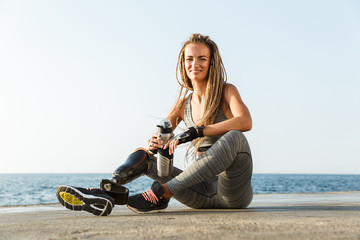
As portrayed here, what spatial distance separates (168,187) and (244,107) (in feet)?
2.77

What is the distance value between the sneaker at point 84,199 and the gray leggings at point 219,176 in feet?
1.47

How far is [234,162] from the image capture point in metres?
2.76

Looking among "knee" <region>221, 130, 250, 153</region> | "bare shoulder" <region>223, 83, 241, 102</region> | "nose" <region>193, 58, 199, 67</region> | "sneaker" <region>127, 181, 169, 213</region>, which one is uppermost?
"nose" <region>193, 58, 199, 67</region>

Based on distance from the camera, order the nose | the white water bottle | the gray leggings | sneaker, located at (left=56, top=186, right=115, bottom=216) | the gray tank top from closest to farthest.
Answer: sneaker, located at (left=56, top=186, right=115, bottom=216)
the gray leggings
the white water bottle
the gray tank top
the nose

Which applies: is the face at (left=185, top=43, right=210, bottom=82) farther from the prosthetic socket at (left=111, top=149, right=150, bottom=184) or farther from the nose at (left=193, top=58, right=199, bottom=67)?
the prosthetic socket at (left=111, top=149, right=150, bottom=184)

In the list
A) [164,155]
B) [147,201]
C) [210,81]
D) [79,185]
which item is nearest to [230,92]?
[210,81]

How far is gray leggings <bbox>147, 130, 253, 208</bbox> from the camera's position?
2.62 meters

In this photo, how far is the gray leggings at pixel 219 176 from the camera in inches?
103

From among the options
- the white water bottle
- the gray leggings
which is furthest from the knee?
the white water bottle

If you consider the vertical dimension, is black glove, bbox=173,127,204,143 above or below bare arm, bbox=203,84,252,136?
below

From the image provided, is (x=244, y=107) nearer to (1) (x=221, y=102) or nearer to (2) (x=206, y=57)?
(1) (x=221, y=102)

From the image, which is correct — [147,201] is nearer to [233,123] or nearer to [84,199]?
[84,199]

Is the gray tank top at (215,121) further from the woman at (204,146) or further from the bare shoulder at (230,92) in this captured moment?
the bare shoulder at (230,92)

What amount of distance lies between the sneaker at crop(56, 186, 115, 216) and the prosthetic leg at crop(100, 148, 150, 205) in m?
0.10
